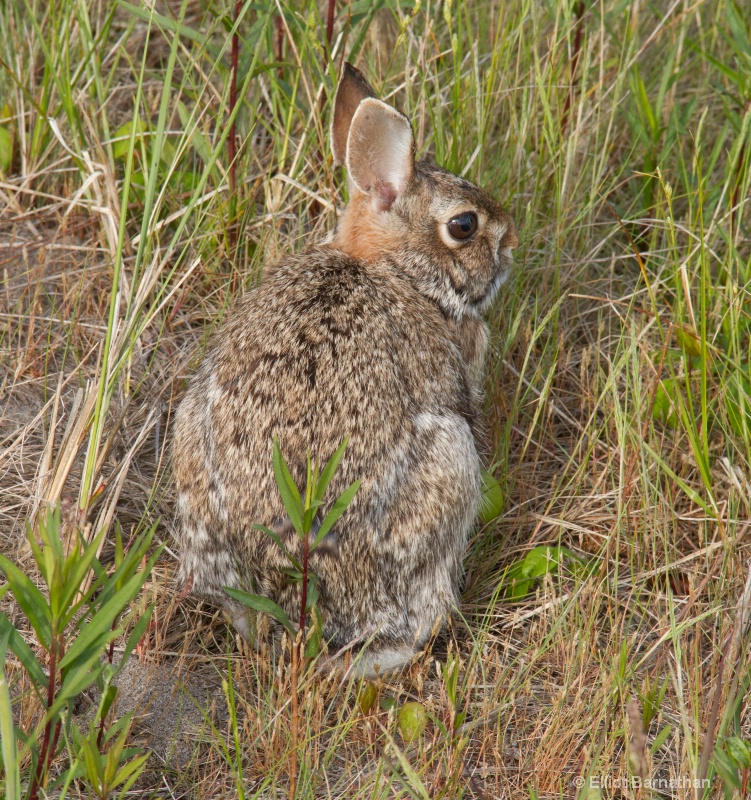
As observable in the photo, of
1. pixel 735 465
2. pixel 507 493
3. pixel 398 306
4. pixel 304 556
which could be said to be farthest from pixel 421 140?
pixel 304 556

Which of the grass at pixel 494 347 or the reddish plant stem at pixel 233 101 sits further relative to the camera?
the reddish plant stem at pixel 233 101

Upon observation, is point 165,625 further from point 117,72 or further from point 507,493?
point 117,72

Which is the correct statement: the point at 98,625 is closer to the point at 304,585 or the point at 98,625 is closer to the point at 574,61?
the point at 304,585

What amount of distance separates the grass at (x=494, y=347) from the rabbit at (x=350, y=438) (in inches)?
9.3

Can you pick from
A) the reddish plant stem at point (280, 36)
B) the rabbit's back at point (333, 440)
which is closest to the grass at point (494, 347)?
the reddish plant stem at point (280, 36)

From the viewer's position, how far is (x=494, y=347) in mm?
4652

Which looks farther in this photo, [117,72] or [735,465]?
[117,72]

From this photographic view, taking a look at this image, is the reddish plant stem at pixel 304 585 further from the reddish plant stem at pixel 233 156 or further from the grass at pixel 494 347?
the reddish plant stem at pixel 233 156

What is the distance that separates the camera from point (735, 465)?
13.5 feet

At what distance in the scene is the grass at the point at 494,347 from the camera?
3.29 m

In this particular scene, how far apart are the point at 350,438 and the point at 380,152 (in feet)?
4.25

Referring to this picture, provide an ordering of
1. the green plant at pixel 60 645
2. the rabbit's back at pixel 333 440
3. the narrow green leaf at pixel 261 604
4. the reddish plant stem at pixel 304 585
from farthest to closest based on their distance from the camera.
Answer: the rabbit's back at pixel 333 440
the narrow green leaf at pixel 261 604
the reddish plant stem at pixel 304 585
the green plant at pixel 60 645

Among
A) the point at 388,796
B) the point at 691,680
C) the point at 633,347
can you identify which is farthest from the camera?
the point at 633,347

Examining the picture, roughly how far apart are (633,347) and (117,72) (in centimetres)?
330
